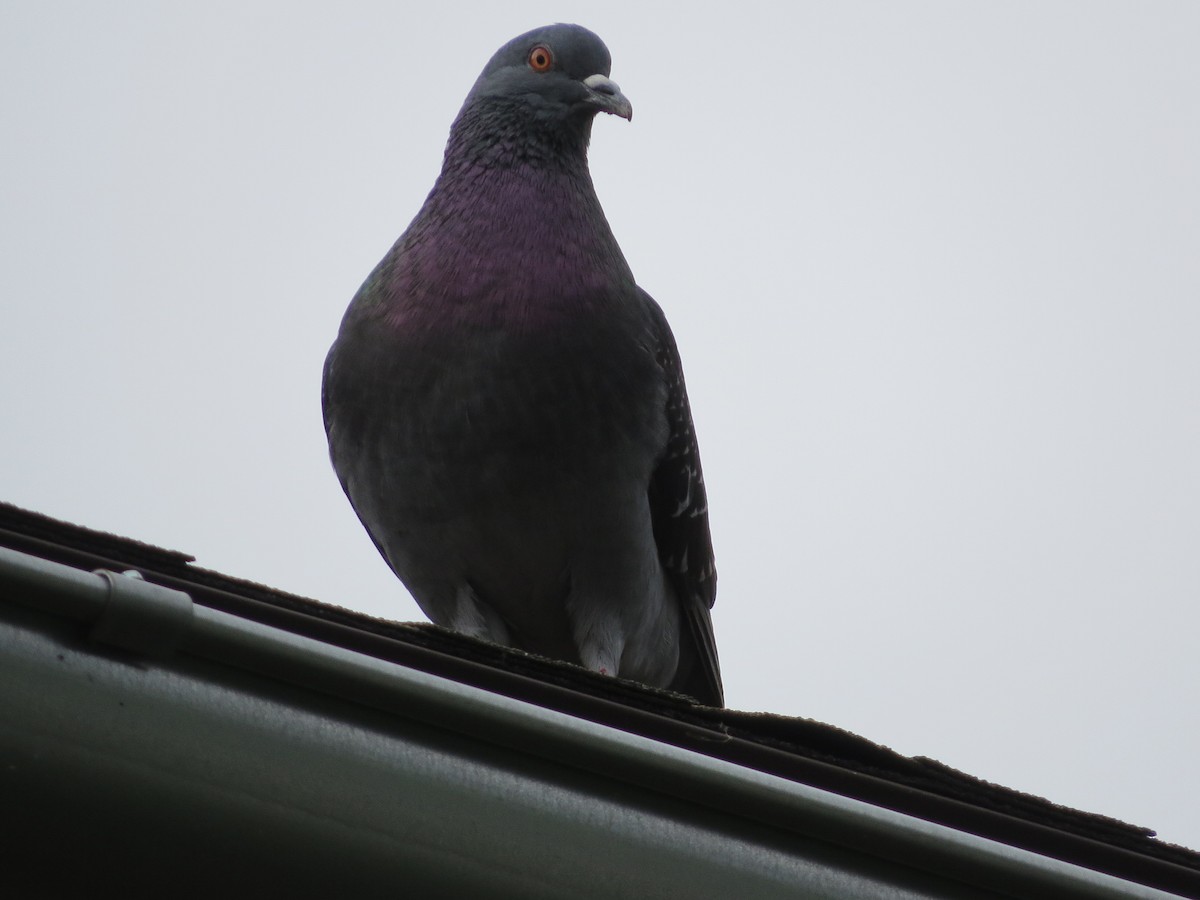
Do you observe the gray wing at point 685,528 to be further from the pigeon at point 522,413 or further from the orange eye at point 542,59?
the orange eye at point 542,59

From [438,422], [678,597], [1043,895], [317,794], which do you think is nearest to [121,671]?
[317,794]

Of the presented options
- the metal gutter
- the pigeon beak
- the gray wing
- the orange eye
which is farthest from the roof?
the orange eye

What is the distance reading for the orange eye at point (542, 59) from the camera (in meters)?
6.68

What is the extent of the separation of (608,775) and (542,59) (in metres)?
5.08

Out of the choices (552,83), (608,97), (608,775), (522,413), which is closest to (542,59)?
(552,83)

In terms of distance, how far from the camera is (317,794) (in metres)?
1.83

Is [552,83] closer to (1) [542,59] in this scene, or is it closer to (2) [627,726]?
(1) [542,59]

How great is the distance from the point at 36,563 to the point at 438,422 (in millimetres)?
3844

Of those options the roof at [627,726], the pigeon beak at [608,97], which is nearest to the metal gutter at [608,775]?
the roof at [627,726]

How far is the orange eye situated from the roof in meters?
4.57

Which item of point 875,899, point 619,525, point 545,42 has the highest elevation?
point 545,42

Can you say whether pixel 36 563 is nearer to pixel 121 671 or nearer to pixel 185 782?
pixel 121 671

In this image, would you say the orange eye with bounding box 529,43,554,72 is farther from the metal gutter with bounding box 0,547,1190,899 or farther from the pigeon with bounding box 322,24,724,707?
the metal gutter with bounding box 0,547,1190,899

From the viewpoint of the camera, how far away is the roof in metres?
1.99
